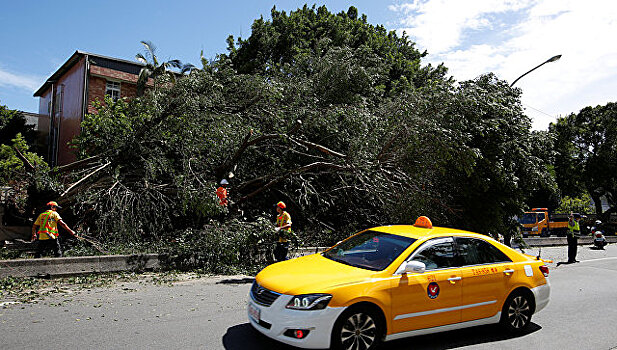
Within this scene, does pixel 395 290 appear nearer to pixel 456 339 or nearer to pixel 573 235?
pixel 456 339

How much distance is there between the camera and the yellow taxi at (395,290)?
4.18 m

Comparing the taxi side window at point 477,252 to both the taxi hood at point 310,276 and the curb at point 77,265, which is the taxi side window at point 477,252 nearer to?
the taxi hood at point 310,276

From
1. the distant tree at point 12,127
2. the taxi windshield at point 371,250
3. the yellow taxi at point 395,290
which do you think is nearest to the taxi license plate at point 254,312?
the yellow taxi at point 395,290

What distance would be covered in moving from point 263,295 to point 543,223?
105ft

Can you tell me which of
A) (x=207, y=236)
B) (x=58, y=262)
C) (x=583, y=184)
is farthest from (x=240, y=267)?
(x=583, y=184)

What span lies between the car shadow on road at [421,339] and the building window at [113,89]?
2110cm

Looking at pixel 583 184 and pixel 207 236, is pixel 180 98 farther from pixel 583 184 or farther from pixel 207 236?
pixel 583 184

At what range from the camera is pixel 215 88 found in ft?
44.1

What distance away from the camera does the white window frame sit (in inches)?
901

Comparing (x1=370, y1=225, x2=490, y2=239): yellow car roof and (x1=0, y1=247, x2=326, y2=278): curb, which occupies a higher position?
(x1=370, y1=225, x2=490, y2=239): yellow car roof

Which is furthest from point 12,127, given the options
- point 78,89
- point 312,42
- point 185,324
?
point 185,324

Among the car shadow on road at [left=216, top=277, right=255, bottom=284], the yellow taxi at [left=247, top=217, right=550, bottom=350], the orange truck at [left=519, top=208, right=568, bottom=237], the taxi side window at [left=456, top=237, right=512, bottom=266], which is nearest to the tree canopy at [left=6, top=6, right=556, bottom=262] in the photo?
the car shadow on road at [left=216, top=277, right=255, bottom=284]

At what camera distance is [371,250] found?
521 centimetres

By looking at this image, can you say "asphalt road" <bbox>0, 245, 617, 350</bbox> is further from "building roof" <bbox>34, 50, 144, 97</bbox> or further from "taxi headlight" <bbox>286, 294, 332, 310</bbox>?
"building roof" <bbox>34, 50, 144, 97</bbox>
